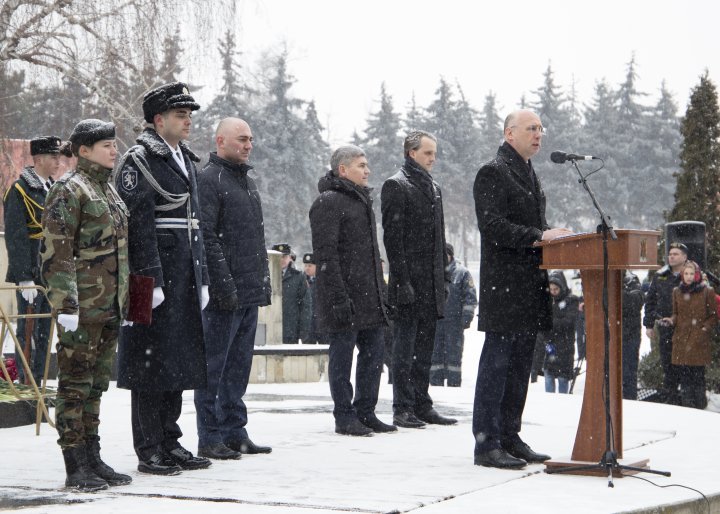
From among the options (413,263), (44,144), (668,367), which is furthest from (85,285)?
(668,367)

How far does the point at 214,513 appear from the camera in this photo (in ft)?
16.4

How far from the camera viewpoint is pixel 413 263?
27.8 feet

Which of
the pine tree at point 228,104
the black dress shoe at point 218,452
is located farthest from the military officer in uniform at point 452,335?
the pine tree at point 228,104

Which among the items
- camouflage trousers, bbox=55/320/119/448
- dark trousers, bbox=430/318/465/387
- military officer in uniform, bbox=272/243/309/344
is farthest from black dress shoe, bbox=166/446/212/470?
military officer in uniform, bbox=272/243/309/344

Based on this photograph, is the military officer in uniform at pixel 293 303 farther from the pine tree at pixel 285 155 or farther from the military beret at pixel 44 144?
the pine tree at pixel 285 155

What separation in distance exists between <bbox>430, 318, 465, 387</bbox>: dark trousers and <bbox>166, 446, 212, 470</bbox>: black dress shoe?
7.83 metres

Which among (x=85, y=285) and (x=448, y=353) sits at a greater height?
(x=85, y=285)

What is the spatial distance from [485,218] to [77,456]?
8.10ft

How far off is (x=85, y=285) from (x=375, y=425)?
3.11 m

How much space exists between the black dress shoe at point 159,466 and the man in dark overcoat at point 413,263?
2.46 metres

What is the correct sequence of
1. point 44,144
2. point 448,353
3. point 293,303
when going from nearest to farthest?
point 44,144
point 448,353
point 293,303

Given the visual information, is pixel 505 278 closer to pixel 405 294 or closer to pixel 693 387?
pixel 405 294

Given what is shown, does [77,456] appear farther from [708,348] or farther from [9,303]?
[708,348]

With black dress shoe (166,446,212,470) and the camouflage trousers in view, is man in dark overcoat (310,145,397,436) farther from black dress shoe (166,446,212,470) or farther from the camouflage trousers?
the camouflage trousers
